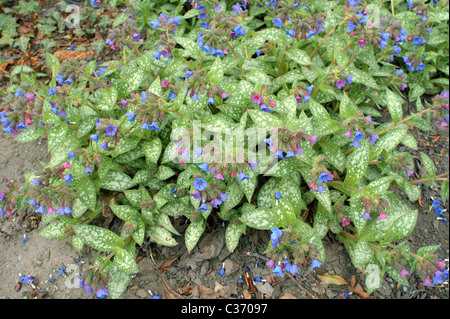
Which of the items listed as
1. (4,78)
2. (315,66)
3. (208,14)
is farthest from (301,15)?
(4,78)

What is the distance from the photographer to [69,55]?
434 cm

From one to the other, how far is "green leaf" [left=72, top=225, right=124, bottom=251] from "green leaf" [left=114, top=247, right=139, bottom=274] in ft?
0.44

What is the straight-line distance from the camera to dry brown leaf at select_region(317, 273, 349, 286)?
3029mm

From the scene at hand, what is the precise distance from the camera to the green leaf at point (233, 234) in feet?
9.68

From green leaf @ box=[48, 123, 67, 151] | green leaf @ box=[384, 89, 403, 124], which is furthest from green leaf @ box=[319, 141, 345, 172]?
green leaf @ box=[48, 123, 67, 151]

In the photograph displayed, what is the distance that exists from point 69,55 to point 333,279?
13.6 feet

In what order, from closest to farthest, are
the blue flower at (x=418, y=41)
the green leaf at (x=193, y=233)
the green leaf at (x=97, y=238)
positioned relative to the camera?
the green leaf at (x=97, y=238) → the green leaf at (x=193, y=233) → the blue flower at (x=418, y=41)

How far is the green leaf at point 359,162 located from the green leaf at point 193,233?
138cm

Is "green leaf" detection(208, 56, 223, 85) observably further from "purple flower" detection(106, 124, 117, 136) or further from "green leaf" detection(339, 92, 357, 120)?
"green leaf" detection(339, 92, 357, 120)

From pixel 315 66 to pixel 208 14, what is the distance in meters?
1.33

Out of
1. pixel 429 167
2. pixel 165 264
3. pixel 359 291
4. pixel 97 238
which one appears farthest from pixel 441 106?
pixel 97 238

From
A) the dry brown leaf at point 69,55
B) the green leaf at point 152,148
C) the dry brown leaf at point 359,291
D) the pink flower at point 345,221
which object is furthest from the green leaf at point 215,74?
the dry brown leaf at point 69,55

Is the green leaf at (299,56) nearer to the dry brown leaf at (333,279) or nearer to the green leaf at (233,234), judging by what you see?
the green leaf at (233,234)

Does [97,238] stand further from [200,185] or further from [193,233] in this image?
[200,185]
